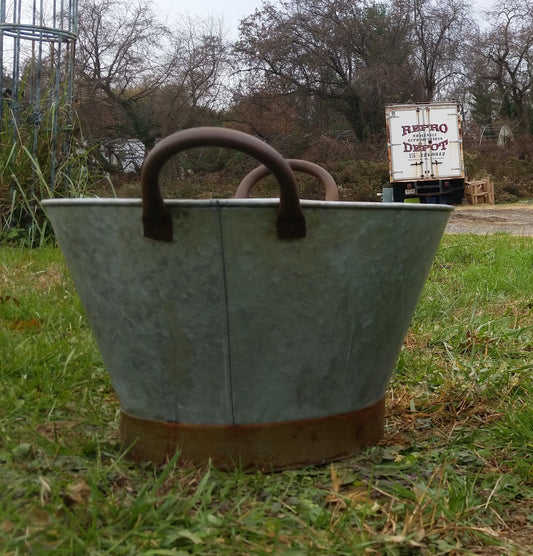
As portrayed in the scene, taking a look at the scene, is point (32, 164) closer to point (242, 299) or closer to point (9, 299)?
point (9, 299)

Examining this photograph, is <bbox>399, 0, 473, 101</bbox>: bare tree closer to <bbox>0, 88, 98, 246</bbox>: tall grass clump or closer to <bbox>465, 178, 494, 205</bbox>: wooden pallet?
<bbox>465, 178, 494, 205</bbox>: wooden pallet

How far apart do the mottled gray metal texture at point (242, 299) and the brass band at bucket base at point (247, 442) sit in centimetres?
2

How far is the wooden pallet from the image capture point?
1908 centimetres

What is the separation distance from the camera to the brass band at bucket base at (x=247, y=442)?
1.55 metres

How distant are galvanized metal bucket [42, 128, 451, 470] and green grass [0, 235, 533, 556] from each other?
0.33 feet

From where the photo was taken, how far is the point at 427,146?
1703 centimetres

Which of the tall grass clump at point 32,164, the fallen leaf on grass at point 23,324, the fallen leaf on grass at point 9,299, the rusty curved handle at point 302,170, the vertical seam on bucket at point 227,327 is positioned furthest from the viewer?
the tall grass clump at point 32,164

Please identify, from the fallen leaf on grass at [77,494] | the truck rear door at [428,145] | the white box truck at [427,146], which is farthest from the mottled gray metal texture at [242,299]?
the truck rear door at [428,145]

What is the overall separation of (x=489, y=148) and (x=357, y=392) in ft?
83.2

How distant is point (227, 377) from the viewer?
4.93ft

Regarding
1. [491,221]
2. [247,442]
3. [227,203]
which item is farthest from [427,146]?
[227,203]

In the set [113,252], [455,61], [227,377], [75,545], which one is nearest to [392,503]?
[227,377]

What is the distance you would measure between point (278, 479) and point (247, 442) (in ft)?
0.36

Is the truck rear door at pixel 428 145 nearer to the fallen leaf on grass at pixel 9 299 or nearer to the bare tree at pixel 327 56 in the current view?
the bare tree at pixel 327 56
